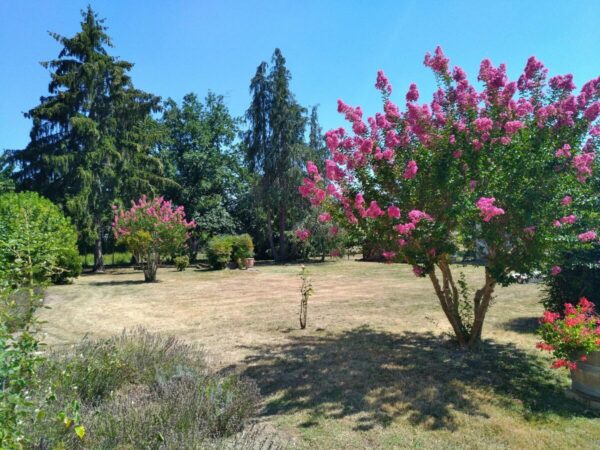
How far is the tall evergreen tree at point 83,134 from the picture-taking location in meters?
20.1

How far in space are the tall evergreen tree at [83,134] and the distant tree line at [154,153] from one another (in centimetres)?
5

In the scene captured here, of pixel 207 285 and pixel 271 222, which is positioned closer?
pixel 207 285

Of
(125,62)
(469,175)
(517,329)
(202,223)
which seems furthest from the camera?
(202,223)

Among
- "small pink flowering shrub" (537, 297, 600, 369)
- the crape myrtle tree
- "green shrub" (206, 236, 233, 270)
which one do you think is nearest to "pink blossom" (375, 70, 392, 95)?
the crape myrtle tree

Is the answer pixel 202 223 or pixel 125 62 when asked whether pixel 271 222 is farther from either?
pixel 125 62

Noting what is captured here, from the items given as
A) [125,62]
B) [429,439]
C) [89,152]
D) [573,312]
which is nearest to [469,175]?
[573,312]

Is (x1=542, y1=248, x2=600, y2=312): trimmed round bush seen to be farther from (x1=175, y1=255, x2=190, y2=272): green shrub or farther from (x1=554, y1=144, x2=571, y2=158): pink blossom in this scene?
(x1=175, y1=255, x2=190, y2=272): green shrub

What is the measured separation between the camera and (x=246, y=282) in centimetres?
1538

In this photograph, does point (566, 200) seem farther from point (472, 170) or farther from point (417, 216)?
point (417, 216)

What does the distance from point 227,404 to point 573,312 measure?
3691 millimetres

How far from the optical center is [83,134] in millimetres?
20344

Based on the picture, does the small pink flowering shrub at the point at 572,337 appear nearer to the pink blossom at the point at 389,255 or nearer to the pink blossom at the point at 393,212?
the pink blossom at the point at 389,255

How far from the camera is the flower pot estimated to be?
4055mm

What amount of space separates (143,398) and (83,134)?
796 inches
